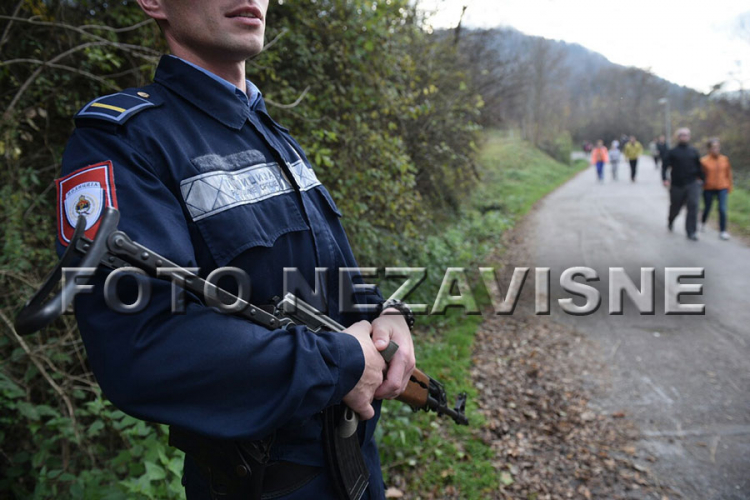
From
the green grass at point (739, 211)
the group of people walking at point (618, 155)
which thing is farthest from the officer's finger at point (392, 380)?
the group of people walking at point (618, 155)

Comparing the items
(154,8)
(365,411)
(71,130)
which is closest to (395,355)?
(365,411)

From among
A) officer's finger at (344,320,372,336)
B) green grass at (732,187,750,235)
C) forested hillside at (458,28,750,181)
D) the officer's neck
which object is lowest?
green grass at (732,187,750,235)

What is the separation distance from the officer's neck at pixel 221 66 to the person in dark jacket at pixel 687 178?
937 centimetres

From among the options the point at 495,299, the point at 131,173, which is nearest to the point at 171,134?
the point at 131,173

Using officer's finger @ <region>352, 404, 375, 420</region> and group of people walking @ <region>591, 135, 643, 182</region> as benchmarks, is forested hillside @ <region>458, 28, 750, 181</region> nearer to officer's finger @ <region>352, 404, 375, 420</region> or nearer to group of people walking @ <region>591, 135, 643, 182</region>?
group of people walking @ <region>591, 135, 643, 182</region>

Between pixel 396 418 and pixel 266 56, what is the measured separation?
3.07 m

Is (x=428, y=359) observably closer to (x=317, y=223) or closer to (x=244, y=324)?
(x=317, y=223)

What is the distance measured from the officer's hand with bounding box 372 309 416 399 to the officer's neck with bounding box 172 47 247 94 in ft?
2.66

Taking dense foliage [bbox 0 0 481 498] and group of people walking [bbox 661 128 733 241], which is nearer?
dense foliage [bbox 0 0 481 498]

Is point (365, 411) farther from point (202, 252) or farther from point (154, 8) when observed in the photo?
point (154, 8)

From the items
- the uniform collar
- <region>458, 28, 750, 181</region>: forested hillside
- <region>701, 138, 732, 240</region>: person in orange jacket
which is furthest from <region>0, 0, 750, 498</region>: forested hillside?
<region>458, 28, 750, 181</region>: forested hillside

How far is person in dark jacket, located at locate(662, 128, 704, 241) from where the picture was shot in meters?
8.60

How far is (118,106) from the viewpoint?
1.08 meters

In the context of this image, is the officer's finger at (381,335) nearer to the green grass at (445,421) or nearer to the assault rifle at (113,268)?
the assault rifle at (113,268)
